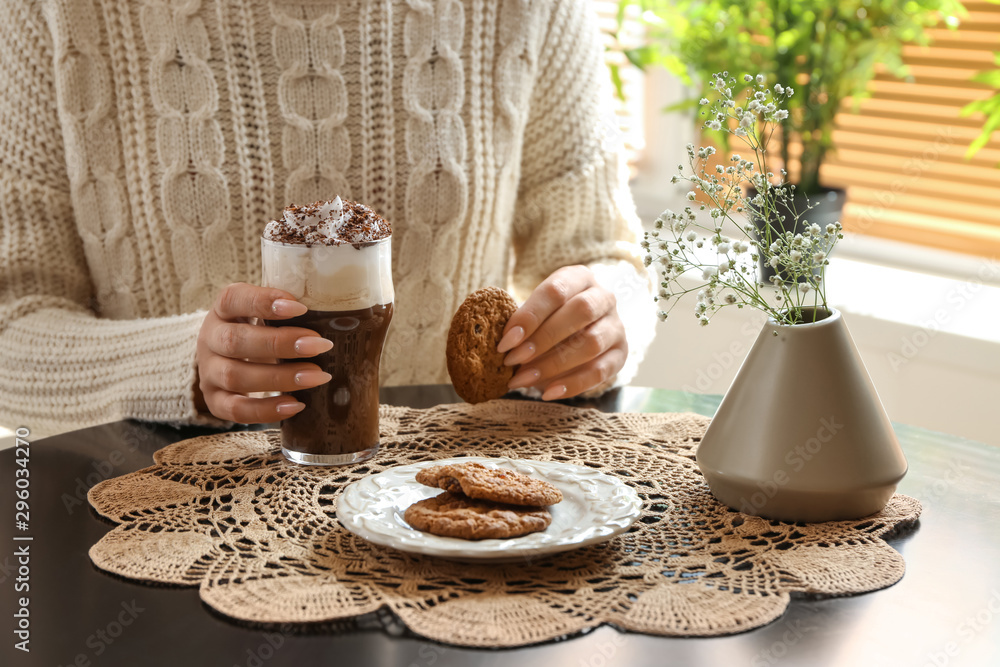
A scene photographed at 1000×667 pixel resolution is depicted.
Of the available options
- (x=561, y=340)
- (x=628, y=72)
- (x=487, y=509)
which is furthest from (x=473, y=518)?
(x=628, y=72)

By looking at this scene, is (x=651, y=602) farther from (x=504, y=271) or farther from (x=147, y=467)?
(x=504, y=271)

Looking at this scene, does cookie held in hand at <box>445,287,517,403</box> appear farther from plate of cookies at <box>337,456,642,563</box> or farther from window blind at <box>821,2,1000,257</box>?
window blind at <box>821,2,1000,257</box>

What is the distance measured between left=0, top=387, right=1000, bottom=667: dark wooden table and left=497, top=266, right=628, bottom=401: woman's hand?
0.36 metres

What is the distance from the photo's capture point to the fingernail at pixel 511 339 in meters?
0.89

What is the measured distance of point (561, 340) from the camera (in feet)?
3.06

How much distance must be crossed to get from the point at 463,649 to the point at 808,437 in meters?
0.30

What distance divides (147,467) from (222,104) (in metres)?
0.51

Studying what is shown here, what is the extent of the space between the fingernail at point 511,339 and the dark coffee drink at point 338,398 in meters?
0.13

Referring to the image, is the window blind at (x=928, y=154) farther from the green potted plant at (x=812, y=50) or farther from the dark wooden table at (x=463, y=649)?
the dark wooden table at (x=463, y=649)

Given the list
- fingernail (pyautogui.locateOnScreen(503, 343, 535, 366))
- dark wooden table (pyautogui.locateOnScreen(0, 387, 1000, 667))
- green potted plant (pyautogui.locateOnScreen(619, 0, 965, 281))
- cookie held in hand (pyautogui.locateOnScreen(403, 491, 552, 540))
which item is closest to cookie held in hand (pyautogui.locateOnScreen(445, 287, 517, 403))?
fingernail (pyautogui.locateOnScreen(503, 343, 535, 366))

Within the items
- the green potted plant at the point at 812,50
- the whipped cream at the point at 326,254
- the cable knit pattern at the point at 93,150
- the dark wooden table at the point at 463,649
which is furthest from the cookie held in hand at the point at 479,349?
the green potted plant at the point at 812,50

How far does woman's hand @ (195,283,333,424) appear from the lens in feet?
2.51

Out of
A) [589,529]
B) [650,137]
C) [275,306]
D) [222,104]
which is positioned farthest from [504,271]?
[650,137]

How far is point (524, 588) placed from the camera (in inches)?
22.6
